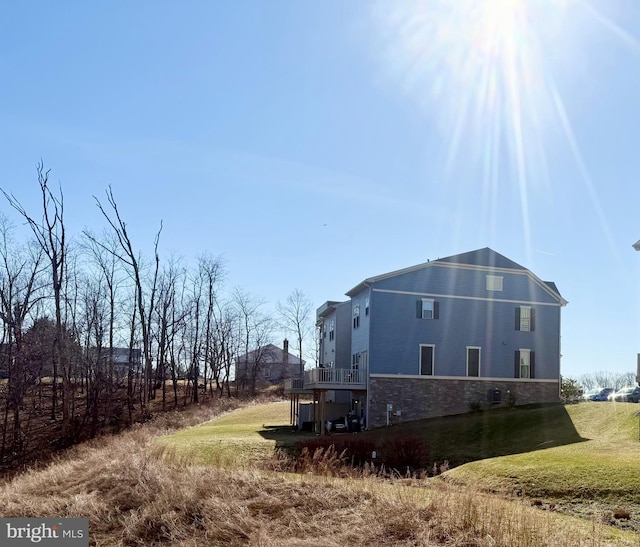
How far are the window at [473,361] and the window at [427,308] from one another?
2.34 m

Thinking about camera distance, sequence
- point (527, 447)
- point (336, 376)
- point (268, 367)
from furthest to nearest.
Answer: point (268, 367) < point (336, 376) < point (527, 447)

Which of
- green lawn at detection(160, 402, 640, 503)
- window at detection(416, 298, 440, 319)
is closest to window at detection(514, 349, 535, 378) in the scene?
green lawn at detection(160, 402, 640, 503)

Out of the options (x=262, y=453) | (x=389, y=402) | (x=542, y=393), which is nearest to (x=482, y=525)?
(x=262, y=453)

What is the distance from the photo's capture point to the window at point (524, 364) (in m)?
30.5

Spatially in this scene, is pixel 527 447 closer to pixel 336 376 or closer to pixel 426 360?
pixel 426 360

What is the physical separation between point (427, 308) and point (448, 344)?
6.42 feet

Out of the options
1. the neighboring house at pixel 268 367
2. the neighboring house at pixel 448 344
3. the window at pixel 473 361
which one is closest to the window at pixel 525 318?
the neighboring house at pixel 448 344

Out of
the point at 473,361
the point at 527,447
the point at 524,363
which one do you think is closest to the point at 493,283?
the point at 473,361

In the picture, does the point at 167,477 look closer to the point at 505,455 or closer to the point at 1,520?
the point at 1,520

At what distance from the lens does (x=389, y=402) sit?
94.7 feet

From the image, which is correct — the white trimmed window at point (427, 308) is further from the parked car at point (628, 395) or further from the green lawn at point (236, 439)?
the parked car at point (628, 395)

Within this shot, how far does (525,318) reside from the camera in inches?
1226

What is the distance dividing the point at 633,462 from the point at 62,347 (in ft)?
90.0

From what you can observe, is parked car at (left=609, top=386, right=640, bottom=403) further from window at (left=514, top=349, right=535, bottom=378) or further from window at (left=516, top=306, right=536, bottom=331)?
window at (left=516, top=306, right=536, bottom=331)
